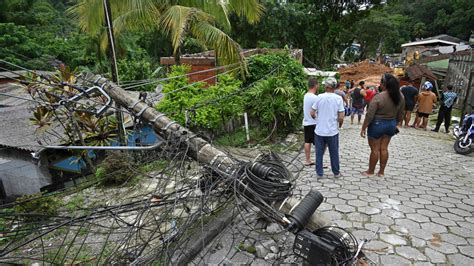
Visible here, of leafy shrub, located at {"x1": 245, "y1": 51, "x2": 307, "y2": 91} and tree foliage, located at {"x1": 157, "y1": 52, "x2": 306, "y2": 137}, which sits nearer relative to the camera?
tree foliage, located at {"x1": 157, "y1": 52, "x2": 306, "y2": 137}

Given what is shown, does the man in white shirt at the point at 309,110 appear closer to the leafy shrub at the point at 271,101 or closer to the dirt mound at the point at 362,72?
the leafy shrub at the point at 271,101

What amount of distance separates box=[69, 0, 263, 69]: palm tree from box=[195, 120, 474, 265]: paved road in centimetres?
377

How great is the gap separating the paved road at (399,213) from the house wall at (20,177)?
7.46 metres

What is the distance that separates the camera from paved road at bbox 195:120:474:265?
3.36m

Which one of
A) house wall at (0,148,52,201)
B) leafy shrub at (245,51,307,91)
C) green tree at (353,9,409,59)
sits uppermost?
green tree at (353,9,409,59)

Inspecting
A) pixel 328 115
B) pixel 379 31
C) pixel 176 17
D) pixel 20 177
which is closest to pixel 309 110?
pixel 328 115

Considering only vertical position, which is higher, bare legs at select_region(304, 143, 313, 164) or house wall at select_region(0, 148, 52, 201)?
bare legs at select_region(304, 143, 313, 164)

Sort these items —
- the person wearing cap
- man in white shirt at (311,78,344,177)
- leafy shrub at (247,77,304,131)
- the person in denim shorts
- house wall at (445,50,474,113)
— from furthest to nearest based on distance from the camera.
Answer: house wall at (445,50,474,113), the person wearing cap, leafy shrub at (247,77,304,131), man in white shirt at (311,78,344,177), the person in denim shorts

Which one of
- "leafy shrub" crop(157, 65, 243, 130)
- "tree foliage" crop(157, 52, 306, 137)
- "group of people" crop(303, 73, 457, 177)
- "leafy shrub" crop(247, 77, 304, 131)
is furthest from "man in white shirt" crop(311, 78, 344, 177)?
"leafy shrub" crop(157, 65, 243, 130)

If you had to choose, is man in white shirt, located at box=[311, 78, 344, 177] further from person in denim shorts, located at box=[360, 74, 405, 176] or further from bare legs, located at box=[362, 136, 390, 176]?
bare legs, located at box=[362, 136, 390, 176]

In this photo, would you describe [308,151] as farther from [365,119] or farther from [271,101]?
[271,101]

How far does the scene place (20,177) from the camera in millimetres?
8711

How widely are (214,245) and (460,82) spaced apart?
15.4 metres

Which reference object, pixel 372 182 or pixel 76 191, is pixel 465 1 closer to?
pixel 372 182
